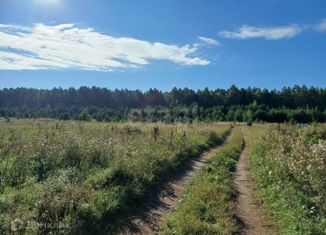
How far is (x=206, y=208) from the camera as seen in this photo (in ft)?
30.1

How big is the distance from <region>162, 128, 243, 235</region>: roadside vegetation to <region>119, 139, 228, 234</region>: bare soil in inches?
8.3

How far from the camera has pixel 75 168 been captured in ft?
35.1

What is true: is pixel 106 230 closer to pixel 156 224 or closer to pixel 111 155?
pixel 156 224

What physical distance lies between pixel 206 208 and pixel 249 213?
1.11 m

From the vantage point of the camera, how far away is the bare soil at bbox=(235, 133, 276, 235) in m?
8.24

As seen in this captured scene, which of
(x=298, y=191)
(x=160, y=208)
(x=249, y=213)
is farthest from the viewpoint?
(x=298, y=191)

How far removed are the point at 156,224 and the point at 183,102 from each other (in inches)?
3862

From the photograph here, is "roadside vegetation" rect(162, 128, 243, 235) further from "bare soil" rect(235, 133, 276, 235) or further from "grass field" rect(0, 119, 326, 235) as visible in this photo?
Result: "bare soil" rect(235, 133, 276, 235)

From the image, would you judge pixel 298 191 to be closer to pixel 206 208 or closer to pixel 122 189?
pixel 206 208

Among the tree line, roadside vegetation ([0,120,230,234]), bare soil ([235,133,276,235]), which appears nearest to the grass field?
roadside vegetation ([0,120,230,234])

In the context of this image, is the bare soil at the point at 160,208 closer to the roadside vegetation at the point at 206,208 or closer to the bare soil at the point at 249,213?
the roadside vegetation at the point at 206,208

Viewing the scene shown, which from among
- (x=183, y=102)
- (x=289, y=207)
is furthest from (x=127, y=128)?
(x=183, y=102)

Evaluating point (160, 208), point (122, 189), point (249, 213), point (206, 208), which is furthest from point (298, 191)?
point (122, 189)

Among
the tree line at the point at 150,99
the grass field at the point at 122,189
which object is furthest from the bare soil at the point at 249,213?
the tree line at the point at 150,99
